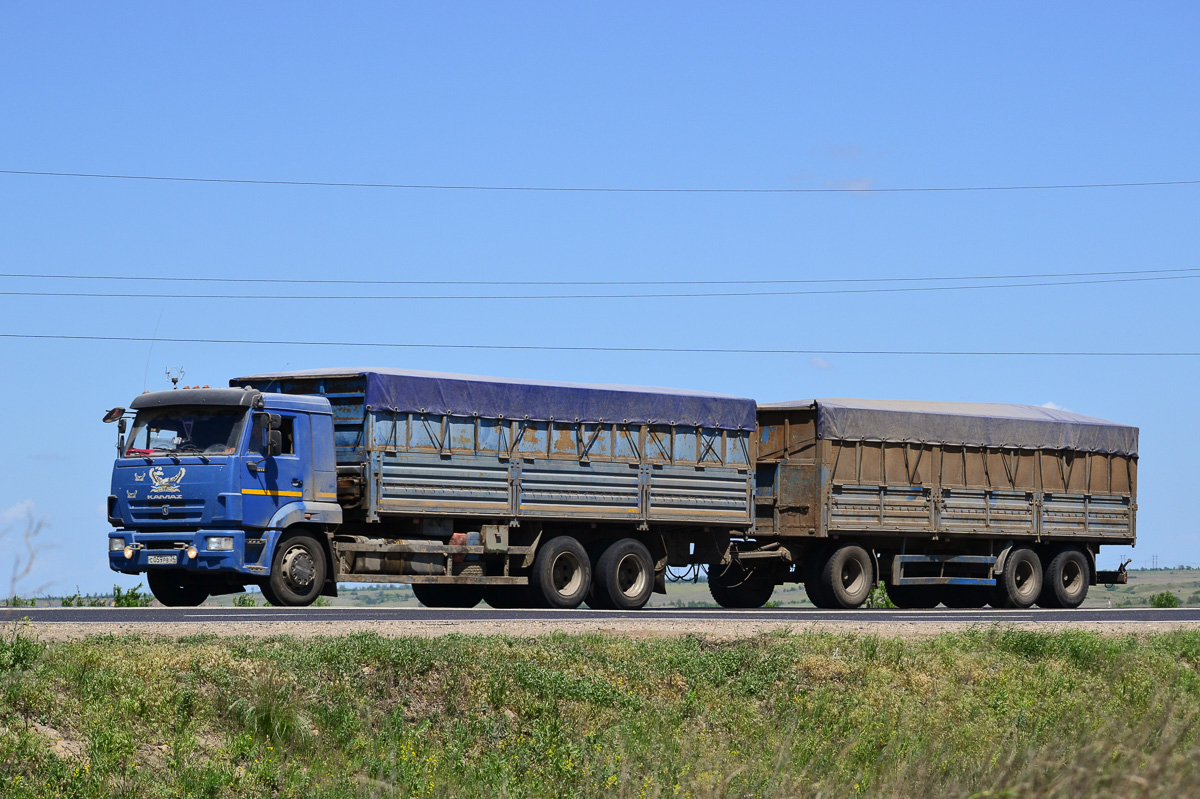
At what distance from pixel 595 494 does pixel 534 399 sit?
1.81 metres

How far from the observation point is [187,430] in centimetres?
1988

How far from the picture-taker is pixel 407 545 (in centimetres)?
2111

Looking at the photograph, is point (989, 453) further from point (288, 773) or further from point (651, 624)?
point (288, 773)

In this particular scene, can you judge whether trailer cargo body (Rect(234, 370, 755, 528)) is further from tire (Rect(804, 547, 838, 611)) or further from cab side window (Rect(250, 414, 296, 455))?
tire (Rect(804, 547, 838, 611))

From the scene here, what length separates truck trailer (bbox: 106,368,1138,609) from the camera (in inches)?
780

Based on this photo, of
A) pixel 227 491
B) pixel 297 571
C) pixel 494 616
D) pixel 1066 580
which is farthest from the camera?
pixel 1066 580

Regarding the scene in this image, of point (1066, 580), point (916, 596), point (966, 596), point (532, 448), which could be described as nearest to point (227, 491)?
point (532, 448)

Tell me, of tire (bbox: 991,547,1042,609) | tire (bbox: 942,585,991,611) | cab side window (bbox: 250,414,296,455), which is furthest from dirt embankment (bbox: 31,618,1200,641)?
tire (bbox: 942,585,991,611)

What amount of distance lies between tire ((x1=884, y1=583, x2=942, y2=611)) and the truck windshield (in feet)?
45.7

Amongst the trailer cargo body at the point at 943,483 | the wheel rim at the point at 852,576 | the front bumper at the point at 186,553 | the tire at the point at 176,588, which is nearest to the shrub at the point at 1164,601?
the trailer cargo body at the point at 943,483

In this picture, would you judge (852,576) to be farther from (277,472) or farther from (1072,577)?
(277,472)

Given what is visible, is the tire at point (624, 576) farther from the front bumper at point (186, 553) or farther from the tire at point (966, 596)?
the tire at point (966, 596)

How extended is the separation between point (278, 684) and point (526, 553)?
1067cm

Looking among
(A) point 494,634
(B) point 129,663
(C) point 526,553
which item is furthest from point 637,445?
(B) point 129,663
